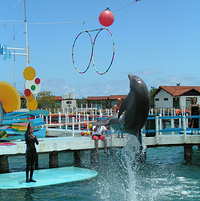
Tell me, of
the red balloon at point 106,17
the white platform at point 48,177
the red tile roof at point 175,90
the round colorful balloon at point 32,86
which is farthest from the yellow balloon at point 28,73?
the red tile roof at point 175,90

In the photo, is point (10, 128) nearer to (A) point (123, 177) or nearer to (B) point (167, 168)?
(A) point (123, 177)

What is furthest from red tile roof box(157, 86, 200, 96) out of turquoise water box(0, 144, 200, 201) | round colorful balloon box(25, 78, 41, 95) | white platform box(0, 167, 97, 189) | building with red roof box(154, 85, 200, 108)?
white platform box(0, 167, 97, 189)

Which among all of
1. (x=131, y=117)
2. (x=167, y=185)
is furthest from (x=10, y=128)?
(x=131, y=117)

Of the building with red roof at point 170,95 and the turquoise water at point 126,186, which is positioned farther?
the building with red roof at point 170,95

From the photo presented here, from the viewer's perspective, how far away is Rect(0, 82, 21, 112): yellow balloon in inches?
608

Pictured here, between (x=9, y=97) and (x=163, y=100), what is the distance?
42754mm

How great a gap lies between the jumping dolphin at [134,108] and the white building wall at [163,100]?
47.9m

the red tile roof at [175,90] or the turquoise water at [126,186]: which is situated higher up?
the red tile roof at [175,90]

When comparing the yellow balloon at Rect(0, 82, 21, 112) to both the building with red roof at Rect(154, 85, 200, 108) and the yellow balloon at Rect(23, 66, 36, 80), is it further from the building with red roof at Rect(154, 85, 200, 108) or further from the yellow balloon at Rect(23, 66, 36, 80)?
the building with red roof at Rect(154, 85, 200, 108)

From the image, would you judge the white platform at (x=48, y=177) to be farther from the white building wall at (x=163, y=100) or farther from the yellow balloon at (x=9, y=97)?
the white building wall at (x=163, y=100)

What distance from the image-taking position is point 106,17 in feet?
39.4

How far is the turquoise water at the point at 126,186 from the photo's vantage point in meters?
9.78

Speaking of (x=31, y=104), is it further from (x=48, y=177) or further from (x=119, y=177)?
(x=119, y=177)

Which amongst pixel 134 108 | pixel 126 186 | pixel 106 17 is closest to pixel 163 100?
pixel 106 17
